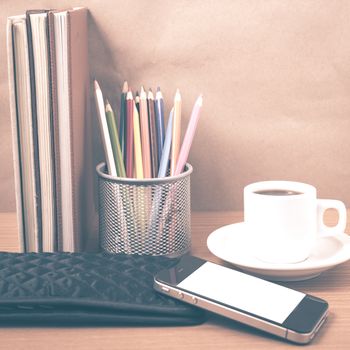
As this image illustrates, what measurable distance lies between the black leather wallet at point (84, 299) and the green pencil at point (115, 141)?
0.14 meters

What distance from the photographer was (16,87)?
619 mm

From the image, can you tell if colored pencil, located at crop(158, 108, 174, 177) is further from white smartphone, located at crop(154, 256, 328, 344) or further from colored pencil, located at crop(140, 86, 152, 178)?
white smartphone, located at crop(154, 256, 328, 344)

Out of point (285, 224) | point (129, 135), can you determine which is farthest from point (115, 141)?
point (285, 224)

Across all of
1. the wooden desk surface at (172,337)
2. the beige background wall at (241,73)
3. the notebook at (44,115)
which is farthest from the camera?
the beige background wall at (241,73)

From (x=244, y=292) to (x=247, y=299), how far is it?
12 millimetres

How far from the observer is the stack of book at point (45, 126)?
1.99 feet

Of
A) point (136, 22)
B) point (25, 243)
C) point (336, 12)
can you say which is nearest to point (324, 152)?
point (336, 12)

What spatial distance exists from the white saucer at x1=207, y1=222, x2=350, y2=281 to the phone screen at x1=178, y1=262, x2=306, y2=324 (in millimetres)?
22

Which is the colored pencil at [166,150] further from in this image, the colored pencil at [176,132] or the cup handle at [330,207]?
the cup handle at [330,207]

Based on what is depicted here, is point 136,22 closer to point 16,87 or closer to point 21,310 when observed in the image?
point 16,87

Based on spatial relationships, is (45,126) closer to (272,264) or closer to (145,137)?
(145,137)

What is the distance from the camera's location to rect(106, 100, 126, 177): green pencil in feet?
2.19

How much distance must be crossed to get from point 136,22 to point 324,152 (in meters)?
0.28

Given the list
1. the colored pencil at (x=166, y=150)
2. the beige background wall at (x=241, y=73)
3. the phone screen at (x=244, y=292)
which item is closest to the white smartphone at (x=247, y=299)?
the phone screen at (x=244, y=292)
